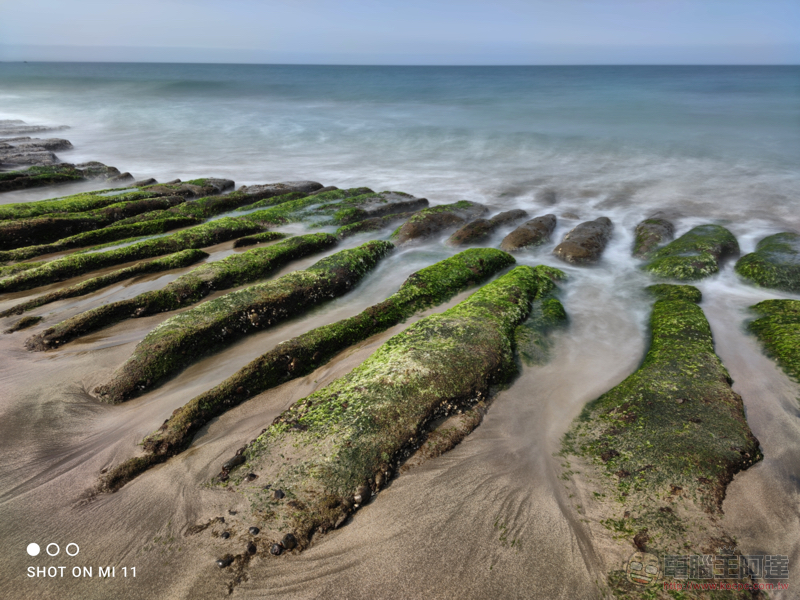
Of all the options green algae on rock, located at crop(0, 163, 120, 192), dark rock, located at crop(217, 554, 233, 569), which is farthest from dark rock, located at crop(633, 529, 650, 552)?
green algae on rock, located at crop(0, 163, 120, 192)

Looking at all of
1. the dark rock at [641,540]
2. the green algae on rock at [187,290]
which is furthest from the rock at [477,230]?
the dark rock at [641,540]

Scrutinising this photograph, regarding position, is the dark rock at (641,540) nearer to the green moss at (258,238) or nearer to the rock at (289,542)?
the rock at (289,542)

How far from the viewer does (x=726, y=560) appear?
3516 millimetres

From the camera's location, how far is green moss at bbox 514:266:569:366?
20.9ft

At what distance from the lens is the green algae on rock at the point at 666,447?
12.5 ft

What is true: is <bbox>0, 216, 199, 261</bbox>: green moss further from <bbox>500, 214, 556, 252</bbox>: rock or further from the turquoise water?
<bbox>500, 214, 556, 252</bbox>: rock

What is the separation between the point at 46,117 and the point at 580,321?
48561mm

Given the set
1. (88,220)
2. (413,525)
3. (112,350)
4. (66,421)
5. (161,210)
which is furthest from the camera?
(161,210)

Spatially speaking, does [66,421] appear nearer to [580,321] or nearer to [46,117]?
[580,321]

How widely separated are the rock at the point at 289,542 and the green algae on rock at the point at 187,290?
15.8 ft

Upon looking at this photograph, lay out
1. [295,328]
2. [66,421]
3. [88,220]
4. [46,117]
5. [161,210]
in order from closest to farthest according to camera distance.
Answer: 1. [66,421]
2. [295,328]
3. [88,220]
4. [161,210]
5. [46,117]

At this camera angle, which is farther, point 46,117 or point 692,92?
point 692,92

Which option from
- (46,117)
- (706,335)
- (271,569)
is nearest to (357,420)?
(271,569)

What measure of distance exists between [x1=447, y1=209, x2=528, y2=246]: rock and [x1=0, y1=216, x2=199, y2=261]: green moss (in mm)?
6974
